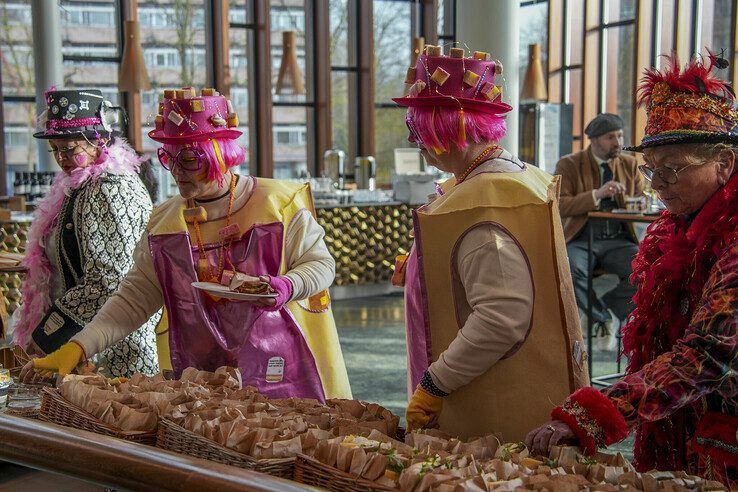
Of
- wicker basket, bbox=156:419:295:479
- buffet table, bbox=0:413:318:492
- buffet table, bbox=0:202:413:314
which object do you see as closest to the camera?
buffet table, bbox=0:413:318:492

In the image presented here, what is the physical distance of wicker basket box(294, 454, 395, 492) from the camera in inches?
61.4

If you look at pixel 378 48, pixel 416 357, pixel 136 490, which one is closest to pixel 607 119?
pixel 416 357

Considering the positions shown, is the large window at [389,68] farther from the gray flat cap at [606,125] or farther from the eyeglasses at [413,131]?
the eyeglasses at [413,131]

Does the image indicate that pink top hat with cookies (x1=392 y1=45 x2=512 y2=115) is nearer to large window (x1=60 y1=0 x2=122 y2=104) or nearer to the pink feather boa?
the pink feather boa

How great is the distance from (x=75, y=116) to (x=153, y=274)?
855 mm

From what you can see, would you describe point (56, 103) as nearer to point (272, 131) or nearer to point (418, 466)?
point (418, 466)

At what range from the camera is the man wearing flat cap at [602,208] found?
6.32 meters

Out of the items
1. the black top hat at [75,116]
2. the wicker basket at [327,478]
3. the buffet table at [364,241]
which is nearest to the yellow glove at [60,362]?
the black top hat at [75,116]

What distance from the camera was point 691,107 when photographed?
1897 mm

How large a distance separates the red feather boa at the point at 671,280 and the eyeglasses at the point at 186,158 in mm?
1321

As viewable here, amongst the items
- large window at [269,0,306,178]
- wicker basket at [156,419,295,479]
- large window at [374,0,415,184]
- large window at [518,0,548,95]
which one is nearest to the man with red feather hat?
wicker basket at [156,419,295,479]

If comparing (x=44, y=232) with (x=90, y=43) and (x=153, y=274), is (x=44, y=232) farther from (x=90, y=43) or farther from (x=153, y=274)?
(x=90, y=43)

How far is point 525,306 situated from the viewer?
81.5 inches

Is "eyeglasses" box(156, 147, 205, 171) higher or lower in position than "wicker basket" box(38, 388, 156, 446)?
higher
